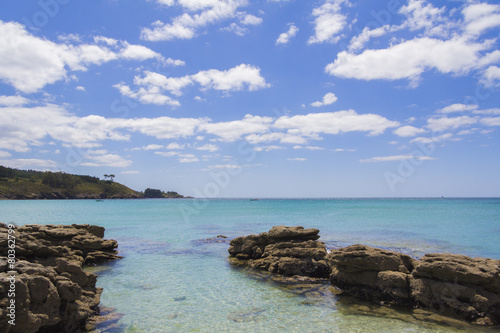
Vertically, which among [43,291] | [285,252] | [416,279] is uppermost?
[43,291]

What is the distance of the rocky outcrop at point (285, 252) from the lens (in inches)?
806

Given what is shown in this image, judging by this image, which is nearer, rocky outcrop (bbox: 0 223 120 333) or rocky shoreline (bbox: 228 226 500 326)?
rocky outcrop (bbox: 0 223 120 333)

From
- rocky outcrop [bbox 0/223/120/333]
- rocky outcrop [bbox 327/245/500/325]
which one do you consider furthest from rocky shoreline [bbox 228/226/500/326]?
rocky outcrop [bbox 0/223/120/333]

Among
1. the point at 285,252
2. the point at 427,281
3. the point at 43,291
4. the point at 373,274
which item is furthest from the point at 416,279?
the point at 43,291

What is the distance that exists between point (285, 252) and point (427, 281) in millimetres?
9941

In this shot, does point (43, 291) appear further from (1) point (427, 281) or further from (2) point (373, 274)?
(1) point (427, 281)

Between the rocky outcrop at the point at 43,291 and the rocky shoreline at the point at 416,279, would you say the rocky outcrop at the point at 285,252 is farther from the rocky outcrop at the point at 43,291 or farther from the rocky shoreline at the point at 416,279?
the rocky outcrop at the point at 43,291

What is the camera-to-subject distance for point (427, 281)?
47.2 feet

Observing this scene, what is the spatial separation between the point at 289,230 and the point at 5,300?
18465 millimetres

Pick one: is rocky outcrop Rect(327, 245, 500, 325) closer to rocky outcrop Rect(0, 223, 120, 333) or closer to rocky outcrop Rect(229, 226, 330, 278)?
rocky outcrop Rect(229, 226, 330, 278)

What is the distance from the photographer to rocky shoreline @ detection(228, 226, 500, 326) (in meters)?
13.0

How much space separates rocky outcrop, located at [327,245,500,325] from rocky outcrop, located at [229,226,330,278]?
3182mm

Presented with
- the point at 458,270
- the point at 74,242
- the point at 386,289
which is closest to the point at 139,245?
the point at 74,242

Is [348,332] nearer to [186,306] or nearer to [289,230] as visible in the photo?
[186,306]
